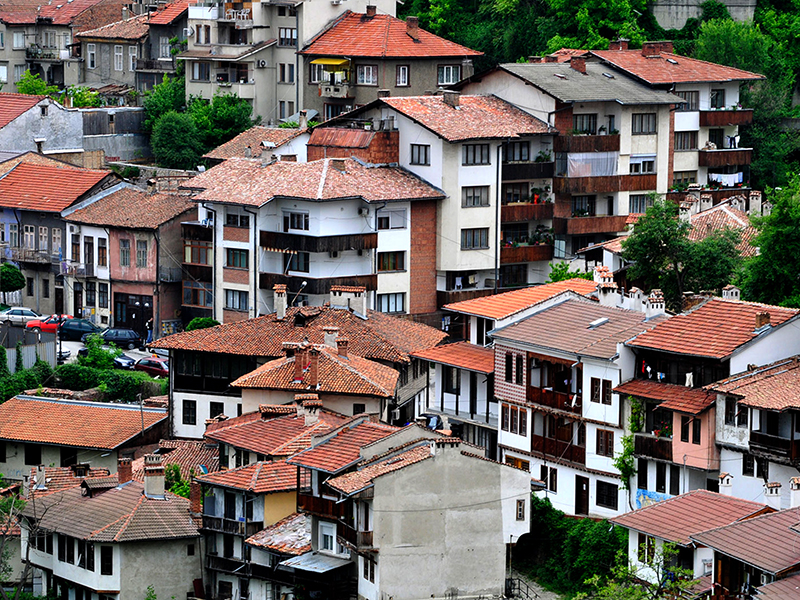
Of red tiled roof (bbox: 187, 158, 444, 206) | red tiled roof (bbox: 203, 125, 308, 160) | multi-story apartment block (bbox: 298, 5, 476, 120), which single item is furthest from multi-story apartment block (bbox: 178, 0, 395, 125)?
red tiled roof (bbox: 187, 158, 444, 206)

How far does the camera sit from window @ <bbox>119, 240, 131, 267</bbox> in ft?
341

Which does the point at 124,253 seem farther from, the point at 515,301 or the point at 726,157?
the point at 726,157

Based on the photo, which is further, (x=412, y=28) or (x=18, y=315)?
(x=412, y=28)

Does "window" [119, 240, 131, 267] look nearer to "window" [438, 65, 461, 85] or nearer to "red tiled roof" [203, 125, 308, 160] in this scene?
"red tiled roof" [203, 125, 308, 160]

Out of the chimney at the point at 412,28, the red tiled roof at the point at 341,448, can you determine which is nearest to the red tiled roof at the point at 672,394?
the red tiled roof at the point at 341,448

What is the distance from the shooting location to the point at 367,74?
118 meters

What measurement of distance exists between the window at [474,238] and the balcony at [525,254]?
151 centimetres

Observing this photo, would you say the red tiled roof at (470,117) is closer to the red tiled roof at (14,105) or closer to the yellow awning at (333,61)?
the yellow awning at (333,61)

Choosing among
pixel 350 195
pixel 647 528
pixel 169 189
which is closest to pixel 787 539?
pixel 647 528

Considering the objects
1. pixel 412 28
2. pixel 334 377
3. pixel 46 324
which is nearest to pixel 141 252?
pixel 46 324

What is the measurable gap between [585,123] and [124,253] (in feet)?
78.0

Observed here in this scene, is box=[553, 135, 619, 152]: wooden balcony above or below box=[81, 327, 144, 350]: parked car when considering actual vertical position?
above

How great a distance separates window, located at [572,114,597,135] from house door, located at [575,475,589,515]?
3387cm

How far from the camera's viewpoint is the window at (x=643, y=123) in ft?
348
